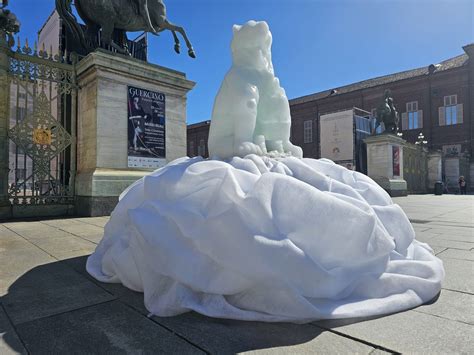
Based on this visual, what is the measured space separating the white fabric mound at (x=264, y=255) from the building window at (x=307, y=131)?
36803 mm

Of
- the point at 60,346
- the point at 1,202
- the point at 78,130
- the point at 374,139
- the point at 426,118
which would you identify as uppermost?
the point at 426,118

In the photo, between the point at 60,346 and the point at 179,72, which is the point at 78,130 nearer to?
the point at 179,72

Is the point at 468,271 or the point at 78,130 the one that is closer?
the point at 468,271

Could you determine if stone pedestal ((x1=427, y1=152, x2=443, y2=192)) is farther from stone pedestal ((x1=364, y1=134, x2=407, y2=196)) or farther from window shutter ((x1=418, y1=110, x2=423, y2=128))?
stone pedestal ((x1=364, y1=134, x2=407, y2=196))

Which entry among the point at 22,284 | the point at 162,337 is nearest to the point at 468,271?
the point at 162,337

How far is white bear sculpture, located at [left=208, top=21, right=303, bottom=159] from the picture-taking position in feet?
9.82

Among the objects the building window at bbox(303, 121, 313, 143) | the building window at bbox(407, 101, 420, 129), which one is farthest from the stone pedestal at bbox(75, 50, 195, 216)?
the building window at bbox(407, 101, 420, 129)

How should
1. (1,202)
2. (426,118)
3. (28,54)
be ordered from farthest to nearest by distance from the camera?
(426,118) < (28,54) < (1,202)

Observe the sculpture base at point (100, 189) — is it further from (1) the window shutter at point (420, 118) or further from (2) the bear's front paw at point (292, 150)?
(1) the window shutter at point (420, 118)

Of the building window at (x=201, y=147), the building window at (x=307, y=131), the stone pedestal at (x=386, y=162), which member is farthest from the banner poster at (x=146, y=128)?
the building window at (x=201, y=147)

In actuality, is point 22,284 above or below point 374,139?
below

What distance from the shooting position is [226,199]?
2.08 m

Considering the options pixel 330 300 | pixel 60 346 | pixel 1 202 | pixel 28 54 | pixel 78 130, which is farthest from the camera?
pixel 78 130

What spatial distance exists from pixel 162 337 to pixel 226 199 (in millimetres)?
891
